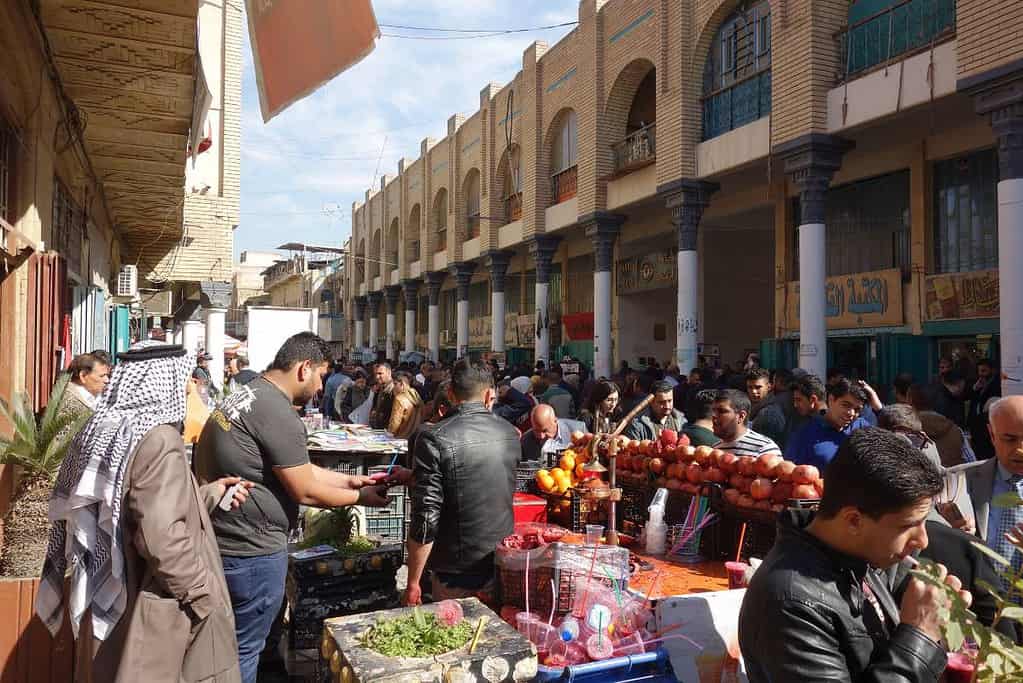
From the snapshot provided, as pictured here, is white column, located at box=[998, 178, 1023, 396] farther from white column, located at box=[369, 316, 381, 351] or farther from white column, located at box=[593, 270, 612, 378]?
white column, located at box=[369, 316, 381, 351]

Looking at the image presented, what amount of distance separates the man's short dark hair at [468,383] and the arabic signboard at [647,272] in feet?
52.2

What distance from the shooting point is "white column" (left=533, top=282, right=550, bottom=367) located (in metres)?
20.7

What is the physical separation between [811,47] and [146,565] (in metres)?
12.2

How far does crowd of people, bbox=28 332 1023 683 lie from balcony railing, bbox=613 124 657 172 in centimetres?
1271

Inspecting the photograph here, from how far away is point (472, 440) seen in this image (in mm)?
3502

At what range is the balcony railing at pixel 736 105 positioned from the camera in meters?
13.4

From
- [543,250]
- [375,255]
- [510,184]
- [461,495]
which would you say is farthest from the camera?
[375,255]

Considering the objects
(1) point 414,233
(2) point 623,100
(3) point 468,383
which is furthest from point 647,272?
(3) point 468,383

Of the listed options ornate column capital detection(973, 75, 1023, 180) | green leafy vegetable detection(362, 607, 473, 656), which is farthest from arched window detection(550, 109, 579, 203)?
green leafy vegetable detection(362, 607, 473, 656)

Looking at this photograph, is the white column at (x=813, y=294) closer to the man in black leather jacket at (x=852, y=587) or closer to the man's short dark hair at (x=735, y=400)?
the man's short dark hair at (x=735, y=400)

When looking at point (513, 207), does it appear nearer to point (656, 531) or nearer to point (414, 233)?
point (414, 233)

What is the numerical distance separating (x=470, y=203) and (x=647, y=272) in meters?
9.75

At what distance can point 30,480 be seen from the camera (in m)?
4.25

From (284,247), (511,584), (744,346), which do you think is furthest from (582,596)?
(284,247)
